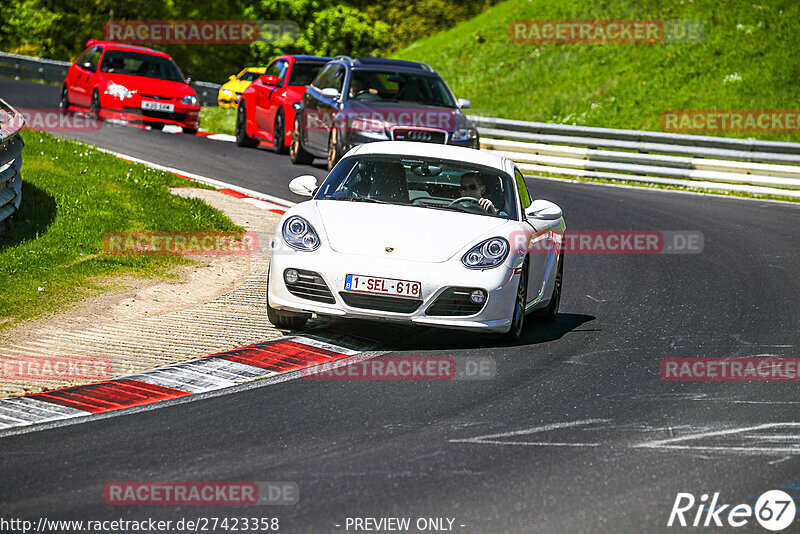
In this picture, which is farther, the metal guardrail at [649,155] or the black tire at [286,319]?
the metal guardrail at [649,155]

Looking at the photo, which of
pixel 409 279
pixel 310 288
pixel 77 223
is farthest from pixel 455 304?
pixel 77 223

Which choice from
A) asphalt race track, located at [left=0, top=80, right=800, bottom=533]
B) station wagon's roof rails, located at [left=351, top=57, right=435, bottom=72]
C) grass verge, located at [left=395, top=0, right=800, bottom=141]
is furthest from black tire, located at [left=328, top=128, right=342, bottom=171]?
grass verge, located at [left=395, top=0, right=800, bottom=141]

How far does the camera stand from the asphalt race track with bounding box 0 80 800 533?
5.10 meters

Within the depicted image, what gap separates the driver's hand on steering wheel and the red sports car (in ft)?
38.8

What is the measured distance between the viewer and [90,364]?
750 centimetres

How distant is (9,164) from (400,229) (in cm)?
464

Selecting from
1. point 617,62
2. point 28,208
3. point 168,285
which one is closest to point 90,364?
point 168,285

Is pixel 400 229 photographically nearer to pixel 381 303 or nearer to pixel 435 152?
pixel 381 303

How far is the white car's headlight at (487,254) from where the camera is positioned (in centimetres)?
840

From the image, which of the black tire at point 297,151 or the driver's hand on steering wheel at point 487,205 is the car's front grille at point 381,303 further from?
the black tire at point 297,151

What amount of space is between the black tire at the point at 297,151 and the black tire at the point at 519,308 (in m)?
11.5

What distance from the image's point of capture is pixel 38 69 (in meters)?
37.7

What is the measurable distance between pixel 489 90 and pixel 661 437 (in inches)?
1251

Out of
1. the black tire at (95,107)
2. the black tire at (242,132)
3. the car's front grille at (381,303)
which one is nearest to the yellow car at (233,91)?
the black tire at (95,107)
